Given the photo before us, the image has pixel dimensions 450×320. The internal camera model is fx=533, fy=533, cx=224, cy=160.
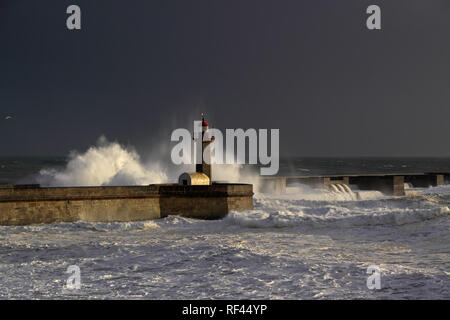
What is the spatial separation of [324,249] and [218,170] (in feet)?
58.9

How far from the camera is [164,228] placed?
47.8 ft

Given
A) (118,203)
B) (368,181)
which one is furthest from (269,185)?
(118,203)

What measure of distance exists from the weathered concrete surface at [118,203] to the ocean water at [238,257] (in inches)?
19.8

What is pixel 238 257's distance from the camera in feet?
31.9

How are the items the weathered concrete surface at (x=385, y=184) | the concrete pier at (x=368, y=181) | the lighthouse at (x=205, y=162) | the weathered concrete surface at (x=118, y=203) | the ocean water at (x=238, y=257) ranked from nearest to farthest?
the ocean water at (x=238, y=257) → the weathered concrete surface at (x=118, y=203) → the lighthouse at (x=205, y=162) → the concrete pier at (x=368, y=181) → the weathered concrete surface at (x=385, y=184)

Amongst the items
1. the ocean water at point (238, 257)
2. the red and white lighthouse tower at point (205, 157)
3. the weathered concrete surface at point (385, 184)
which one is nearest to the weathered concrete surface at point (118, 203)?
the ocean water at point (238, 257)

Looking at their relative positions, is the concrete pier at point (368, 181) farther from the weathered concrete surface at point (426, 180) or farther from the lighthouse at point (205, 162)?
the lighthouse at point (205, 162)

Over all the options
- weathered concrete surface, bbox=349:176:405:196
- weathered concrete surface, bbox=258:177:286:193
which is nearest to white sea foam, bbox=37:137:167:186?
weathered concrete surface, bbox=258:177:286:193

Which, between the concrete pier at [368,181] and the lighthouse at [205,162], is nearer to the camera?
the lighthouse at [205,162]

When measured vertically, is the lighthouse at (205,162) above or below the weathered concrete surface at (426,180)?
above

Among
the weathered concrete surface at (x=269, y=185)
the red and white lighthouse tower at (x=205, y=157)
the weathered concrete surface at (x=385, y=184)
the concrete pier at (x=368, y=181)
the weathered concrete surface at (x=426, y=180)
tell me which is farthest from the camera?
the weathered concrete surface at (x=426, y=180)

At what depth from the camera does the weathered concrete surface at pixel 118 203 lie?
14.5 meters

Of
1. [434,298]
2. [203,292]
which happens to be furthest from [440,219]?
[203,292]
